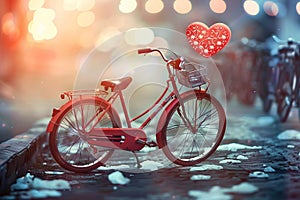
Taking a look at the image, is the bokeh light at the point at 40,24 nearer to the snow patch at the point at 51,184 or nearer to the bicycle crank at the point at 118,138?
the bicycle crank at the point at 118,138

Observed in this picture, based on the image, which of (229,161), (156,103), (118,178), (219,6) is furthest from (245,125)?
(219,6)

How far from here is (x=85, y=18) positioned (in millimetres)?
40625

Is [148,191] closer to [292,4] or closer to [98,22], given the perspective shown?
[292,4]

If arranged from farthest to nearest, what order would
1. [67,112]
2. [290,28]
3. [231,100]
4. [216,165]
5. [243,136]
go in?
[290,28], [231,100], [243,136], [216,165], [67,112]

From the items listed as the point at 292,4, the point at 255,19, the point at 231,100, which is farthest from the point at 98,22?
the point at 231,100

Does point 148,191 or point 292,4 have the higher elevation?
point 292,4

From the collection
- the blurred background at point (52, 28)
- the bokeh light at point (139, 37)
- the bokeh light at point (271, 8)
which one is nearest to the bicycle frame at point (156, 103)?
the blurred background at point (52, 28)

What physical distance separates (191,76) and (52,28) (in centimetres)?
2597

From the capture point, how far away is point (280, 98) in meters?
12.4

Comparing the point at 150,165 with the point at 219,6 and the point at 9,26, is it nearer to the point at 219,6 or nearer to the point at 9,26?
the point at 219,6

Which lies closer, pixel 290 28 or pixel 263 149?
pixel 263 149

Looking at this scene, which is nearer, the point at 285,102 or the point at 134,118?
the point at 134,118

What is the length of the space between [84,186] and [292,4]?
931 inches

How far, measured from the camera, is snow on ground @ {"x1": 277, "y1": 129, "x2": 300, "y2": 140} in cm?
998
